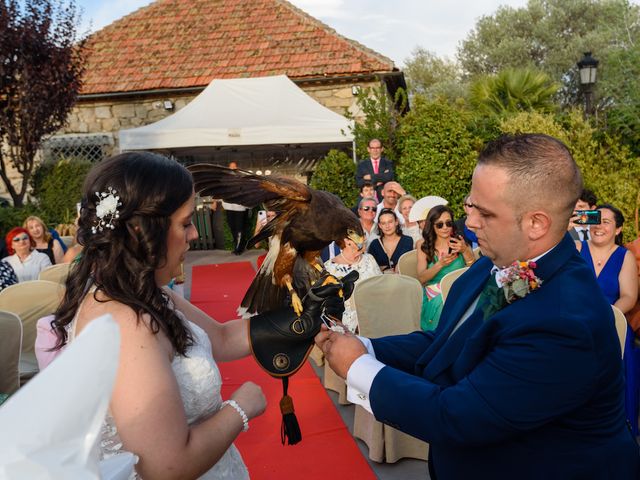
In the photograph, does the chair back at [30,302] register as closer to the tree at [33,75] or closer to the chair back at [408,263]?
the chair back at [408,263]

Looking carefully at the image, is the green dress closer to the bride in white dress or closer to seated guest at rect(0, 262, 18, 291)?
the bride in white dress

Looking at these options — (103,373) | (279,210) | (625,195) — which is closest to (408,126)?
(625,195)

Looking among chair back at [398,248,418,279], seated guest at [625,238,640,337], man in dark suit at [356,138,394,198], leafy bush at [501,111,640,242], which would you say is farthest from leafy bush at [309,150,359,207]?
seated guest at [625,238,640,337]

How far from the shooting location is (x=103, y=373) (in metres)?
0.78

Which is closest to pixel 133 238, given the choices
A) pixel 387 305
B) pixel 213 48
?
pixel 387 305

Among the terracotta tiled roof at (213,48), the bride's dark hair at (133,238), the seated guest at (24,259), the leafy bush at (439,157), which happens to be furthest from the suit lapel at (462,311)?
the terracotta tiled roof at (213,48)

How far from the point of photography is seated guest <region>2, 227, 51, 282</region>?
6.20 m

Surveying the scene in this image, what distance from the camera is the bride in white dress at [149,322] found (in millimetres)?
1301

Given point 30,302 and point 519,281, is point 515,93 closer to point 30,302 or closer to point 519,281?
point 30,302

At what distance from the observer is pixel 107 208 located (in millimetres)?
1428

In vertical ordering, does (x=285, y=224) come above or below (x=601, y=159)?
above

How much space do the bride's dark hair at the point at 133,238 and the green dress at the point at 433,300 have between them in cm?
306

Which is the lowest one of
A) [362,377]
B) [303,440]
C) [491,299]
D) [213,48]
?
[303,440]

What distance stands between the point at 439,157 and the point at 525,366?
8702mm
